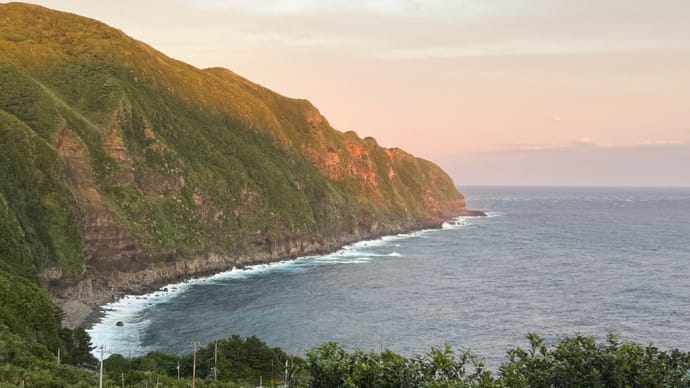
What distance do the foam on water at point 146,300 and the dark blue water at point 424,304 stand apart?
10.5 inches

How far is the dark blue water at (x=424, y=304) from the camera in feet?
252

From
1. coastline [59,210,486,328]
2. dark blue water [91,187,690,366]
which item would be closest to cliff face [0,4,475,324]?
coastline [59,210,486,328]

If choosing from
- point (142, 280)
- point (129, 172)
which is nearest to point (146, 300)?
point (142, 280)

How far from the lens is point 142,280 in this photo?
10638 cm

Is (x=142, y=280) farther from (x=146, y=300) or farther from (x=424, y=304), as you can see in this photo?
(x=424, y=304)

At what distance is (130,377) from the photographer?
46.5m

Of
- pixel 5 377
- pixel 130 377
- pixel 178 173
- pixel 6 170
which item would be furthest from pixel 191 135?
pixel 5 377

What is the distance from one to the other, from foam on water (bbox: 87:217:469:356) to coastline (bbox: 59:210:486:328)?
1.53 meters

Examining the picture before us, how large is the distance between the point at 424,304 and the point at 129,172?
7024 cm

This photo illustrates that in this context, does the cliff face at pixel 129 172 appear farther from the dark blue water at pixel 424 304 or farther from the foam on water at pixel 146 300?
the dark blue water at pixel 424 304

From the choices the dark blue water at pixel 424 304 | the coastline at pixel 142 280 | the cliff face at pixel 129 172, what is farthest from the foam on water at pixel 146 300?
the cliff face at pixel 129 172

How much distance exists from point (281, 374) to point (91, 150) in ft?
262

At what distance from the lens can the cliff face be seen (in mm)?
93125

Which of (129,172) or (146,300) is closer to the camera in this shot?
(146,300)
